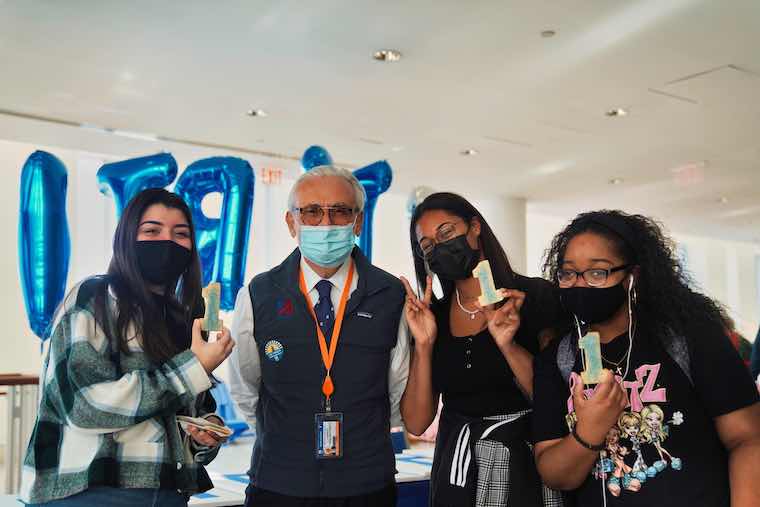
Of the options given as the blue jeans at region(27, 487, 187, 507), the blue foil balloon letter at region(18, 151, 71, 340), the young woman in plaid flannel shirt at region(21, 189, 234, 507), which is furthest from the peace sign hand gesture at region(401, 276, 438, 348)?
the blue foil balloon letter at region(18, 151, 71, 340)

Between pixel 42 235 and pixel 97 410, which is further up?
pixel 42 235

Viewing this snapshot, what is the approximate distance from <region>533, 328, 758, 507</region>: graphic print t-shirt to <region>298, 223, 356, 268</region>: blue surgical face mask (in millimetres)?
837

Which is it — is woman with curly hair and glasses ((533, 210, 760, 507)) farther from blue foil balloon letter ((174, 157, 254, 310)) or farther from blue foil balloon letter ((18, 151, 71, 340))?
blue foil balloon letter ((18, 151, 71, 340))

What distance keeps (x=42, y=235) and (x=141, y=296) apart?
285cm

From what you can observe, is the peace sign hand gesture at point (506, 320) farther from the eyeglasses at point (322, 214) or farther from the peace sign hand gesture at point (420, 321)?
the eyeglasses at point (322, 214)

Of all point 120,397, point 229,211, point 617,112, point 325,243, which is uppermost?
Result: point 617,112

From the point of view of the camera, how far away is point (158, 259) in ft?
6.72

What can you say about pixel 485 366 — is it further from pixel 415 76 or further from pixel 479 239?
pixel 415 76

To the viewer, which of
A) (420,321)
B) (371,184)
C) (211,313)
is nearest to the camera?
(211,313)

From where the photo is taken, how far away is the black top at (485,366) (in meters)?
2.14

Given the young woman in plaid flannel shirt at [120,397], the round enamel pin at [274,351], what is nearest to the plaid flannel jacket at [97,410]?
the young woman in plaid flannel shirt at [120,397]

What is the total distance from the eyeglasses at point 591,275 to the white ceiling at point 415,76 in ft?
11.3

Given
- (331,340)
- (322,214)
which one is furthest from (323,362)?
(322,214)

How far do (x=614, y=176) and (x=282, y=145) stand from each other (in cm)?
482
